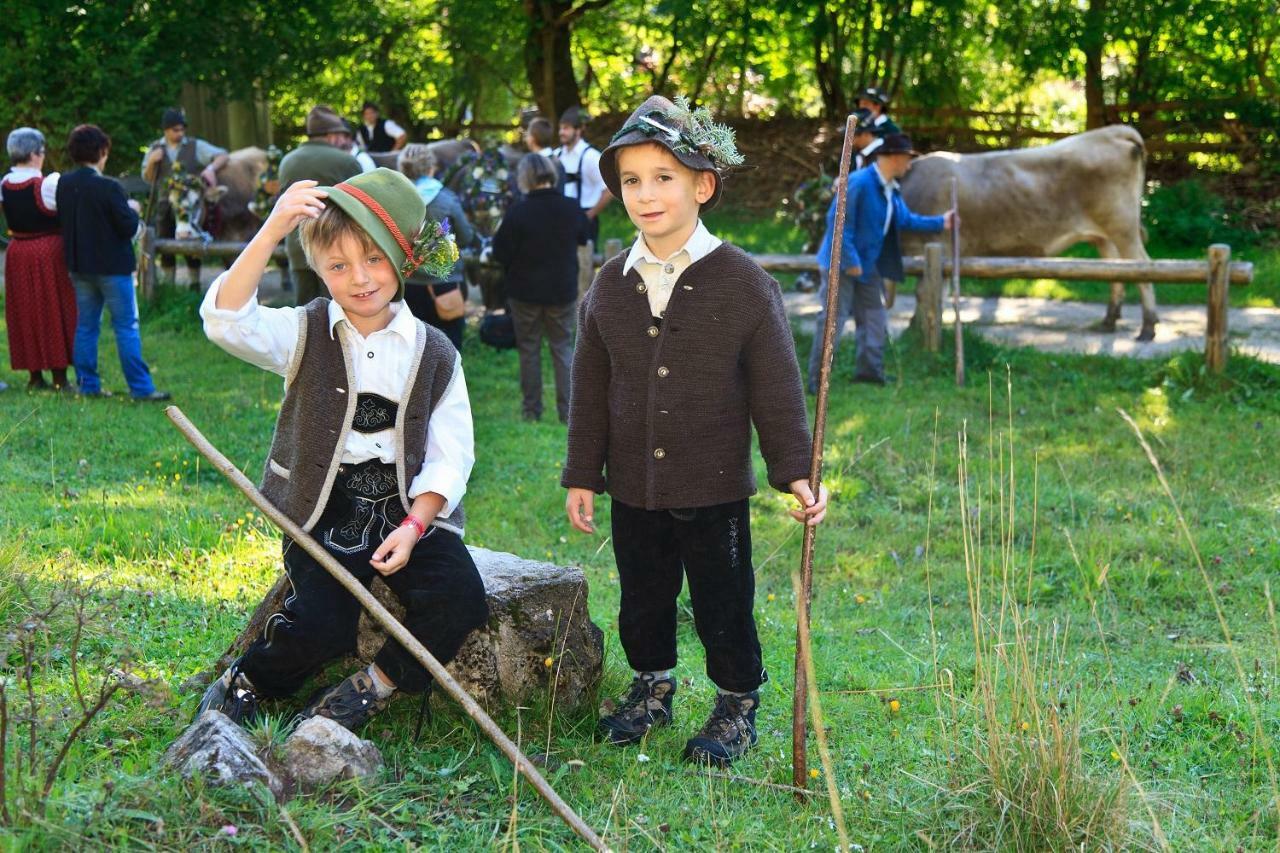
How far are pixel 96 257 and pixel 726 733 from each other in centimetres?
673

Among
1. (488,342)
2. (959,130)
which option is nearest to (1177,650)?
(488,342)

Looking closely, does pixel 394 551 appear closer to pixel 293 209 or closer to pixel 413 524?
pixel 413 524

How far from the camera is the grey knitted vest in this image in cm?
365

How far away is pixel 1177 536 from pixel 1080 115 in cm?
1703

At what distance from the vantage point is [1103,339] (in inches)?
450

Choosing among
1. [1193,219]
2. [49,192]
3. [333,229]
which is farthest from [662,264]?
[1193,219]

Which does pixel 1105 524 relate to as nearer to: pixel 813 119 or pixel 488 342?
pixel 488 342

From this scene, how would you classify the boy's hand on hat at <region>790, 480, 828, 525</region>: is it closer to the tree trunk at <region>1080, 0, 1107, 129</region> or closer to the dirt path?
the dirt path

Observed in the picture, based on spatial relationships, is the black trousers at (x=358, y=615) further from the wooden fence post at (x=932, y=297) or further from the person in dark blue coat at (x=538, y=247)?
the wooden fence post at (x=932, y=297)

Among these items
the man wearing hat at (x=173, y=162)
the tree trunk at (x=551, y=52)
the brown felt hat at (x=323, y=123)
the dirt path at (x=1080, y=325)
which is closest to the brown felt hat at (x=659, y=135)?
the brown felt hat at (x=323, y=123)

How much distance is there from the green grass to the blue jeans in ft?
1.04

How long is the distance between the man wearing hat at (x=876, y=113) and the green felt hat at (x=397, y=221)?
651cm

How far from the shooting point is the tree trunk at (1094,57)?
17.6 meters

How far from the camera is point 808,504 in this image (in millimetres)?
3672
